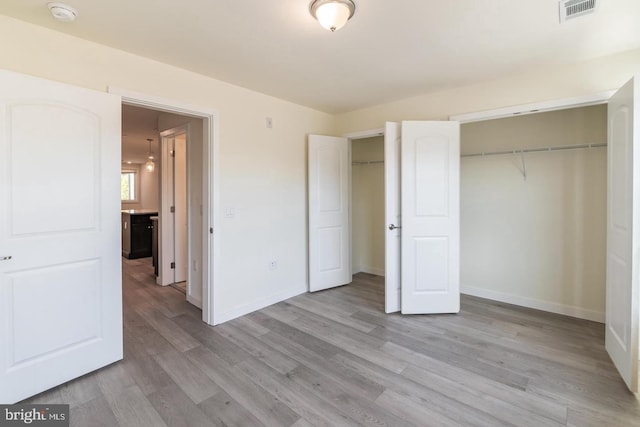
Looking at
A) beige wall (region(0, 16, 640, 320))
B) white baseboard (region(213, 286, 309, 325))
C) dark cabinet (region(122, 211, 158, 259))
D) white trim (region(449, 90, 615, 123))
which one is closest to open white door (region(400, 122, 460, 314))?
white trim (region(449, 90, 615, 123))

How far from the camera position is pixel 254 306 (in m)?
3.38

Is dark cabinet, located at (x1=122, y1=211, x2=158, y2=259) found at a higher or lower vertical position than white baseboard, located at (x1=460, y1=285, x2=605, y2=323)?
higher

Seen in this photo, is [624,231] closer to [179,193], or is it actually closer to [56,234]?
[56,234]

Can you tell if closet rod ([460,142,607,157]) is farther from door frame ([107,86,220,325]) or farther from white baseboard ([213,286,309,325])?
door frame ([107,86,220,325])

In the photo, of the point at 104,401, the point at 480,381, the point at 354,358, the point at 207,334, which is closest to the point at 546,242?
the point at 480,381

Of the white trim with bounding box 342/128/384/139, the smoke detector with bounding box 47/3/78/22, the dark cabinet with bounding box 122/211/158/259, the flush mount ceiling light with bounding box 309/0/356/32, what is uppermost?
the smoke detector with bounding box 47/3/78/22

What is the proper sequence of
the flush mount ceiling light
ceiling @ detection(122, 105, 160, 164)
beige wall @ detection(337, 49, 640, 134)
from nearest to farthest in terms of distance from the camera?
the flush mount ceiling light
beige wall @ detection(337, 49, 640, 134)
ceiling @ detection(122, 105, 160, 164)

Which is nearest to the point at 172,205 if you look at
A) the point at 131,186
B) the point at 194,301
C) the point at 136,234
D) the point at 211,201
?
the point at 194,301

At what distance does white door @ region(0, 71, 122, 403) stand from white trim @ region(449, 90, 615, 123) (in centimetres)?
332

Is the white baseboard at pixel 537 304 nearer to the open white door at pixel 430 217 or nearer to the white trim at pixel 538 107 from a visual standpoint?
the open white door at pixel 430 217

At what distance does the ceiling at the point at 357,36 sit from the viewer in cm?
184

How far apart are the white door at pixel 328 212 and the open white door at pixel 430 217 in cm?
115

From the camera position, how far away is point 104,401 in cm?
190

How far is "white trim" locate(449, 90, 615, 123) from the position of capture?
2.55 meters
